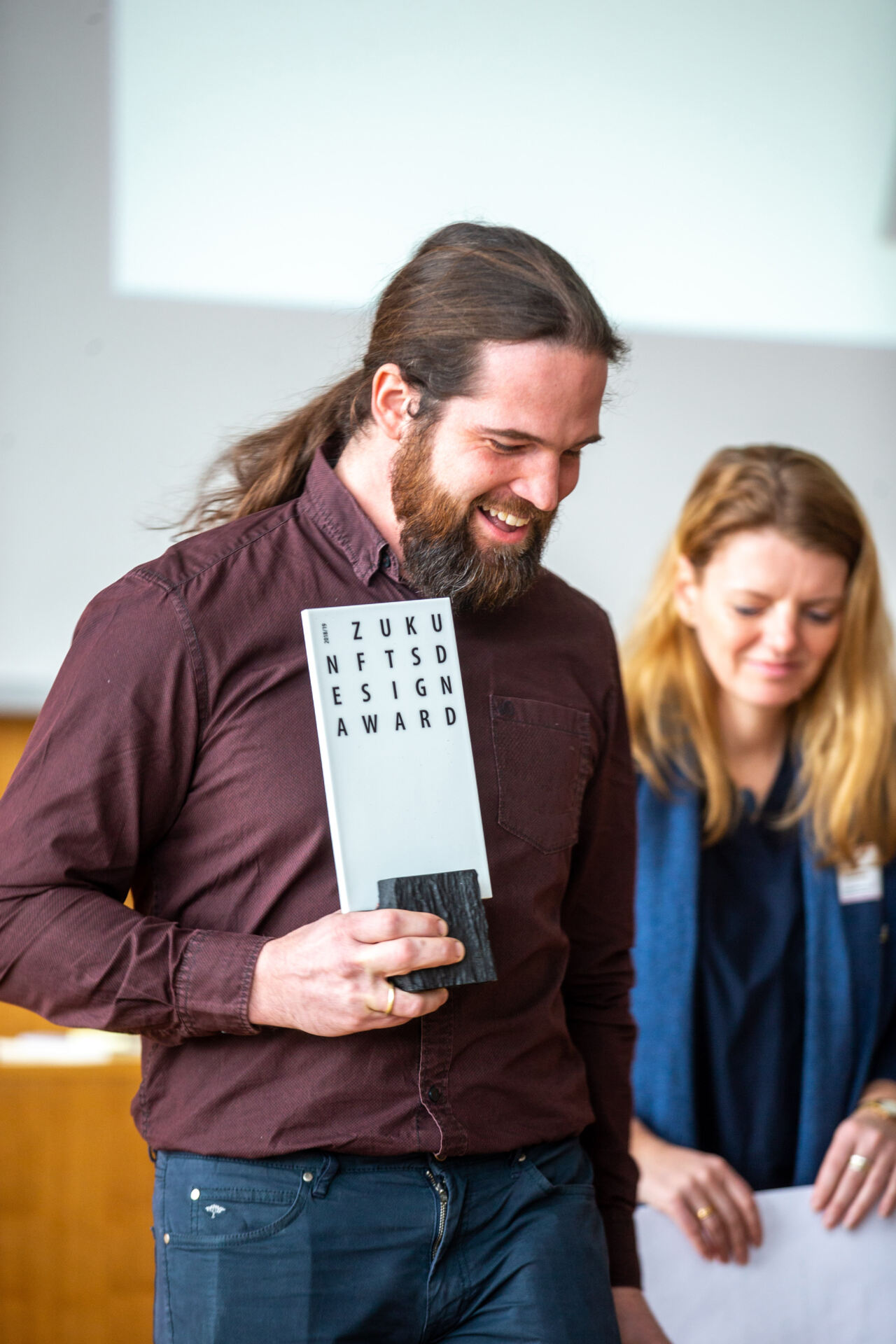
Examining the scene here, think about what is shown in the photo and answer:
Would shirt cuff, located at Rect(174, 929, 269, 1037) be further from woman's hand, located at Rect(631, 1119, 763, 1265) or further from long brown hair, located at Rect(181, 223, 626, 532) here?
woman's hand, located at Rect(631, 1119, 763, 1265)

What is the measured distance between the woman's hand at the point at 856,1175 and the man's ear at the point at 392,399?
1254 millimetres

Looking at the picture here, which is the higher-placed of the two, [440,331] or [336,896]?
[440,331]

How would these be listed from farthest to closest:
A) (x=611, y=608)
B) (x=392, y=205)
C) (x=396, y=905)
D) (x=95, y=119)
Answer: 1. (x=611, y=608)
2. (x=392, y=205)
3. (x=95, y=119)
4. (x=396, y=905)

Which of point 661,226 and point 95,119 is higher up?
point 95,119

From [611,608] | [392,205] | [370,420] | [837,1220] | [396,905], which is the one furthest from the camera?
[611,608]

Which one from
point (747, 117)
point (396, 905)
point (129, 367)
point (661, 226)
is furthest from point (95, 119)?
point (396, 905)

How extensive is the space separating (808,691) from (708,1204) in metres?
0.85

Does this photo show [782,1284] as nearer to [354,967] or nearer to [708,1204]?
[708,1204]

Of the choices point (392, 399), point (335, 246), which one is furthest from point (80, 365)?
point (392, 399)

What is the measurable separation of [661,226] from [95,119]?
119cm

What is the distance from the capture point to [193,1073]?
3.51 ft

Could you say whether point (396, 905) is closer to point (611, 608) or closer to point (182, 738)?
point (182, 738)

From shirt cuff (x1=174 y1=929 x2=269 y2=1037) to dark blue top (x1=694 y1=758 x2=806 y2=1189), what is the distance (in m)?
1.09

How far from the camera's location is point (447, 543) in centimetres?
115
